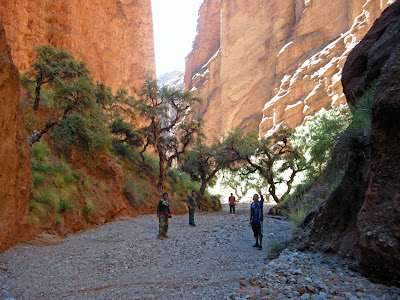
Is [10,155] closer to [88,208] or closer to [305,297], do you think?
[88,208]

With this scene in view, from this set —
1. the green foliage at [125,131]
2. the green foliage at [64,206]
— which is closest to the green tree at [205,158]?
the green foliage at [125,131]

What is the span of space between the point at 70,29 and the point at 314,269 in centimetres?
2514

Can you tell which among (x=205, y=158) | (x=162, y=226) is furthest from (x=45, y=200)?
(x=205, y=158)

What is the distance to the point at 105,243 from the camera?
784 cm

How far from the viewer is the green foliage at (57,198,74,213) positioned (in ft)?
28.7

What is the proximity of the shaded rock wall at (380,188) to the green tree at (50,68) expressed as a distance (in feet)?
41.5

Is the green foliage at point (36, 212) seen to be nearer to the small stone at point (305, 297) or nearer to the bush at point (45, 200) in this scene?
the bush at point (45, 200)

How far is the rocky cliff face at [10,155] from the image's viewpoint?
5742 mm

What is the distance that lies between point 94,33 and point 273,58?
32928 mm

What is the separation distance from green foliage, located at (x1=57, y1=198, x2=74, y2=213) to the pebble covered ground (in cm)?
175

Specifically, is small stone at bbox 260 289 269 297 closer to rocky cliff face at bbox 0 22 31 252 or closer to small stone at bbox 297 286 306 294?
small stone at bbox 297 286 306 294

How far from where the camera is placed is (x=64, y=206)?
29.3 feet

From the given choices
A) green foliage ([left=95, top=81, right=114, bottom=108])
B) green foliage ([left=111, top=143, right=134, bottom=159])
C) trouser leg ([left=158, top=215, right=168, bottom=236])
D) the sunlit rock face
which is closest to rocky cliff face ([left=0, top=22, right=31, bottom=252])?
trouser leg ([left=158, top=215, right=168, bottom=236])

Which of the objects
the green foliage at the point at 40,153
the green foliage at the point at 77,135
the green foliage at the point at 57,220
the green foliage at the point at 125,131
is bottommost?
the green foliage at the point at 57,220
